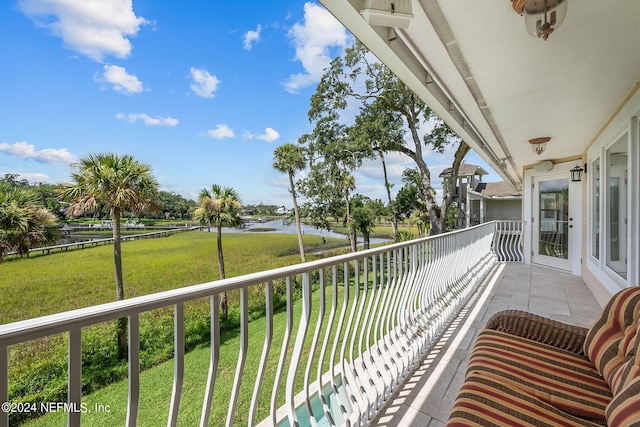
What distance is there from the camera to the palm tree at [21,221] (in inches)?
336

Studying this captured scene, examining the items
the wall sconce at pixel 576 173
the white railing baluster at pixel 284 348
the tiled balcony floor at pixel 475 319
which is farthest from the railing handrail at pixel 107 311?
the wall sconce at pixel 576 173

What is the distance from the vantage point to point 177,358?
2.91 ft

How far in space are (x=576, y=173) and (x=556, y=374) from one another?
560 centimetres

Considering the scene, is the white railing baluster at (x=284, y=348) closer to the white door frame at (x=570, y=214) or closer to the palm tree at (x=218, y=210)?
the white door frame at (x=570, y=214)

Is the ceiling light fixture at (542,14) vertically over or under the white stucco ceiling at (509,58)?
under

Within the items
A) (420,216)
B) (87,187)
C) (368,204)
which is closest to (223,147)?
(368,204)

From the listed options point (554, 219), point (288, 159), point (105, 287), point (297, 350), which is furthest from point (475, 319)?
point (105, 287)

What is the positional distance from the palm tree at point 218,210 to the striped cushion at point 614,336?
46.9 ft

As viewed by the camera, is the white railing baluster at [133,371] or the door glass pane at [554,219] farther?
the door glass pane at [554,219]

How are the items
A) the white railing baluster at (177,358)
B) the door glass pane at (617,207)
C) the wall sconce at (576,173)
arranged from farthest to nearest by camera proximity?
the wall sconce at (576,173) < the door glass pane at (617,207) < the white railing baluster at (177,358)

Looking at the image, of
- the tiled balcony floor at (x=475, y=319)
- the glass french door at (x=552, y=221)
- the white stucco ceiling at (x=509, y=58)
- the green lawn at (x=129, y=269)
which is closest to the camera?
the white stucco ceiling at (x=509, y=58)

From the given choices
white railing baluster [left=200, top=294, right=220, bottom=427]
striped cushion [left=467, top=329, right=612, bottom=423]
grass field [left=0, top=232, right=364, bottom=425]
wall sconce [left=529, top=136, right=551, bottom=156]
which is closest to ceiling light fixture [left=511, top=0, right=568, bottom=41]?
striped cushion [left=467, top=329, right=612, bottom=423]

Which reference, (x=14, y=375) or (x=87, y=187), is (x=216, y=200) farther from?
(x=14, y=375)

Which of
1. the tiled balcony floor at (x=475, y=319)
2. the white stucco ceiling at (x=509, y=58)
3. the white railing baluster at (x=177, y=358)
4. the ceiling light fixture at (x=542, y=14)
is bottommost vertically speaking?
the tiled balcony floor at (x=475, y=319)
